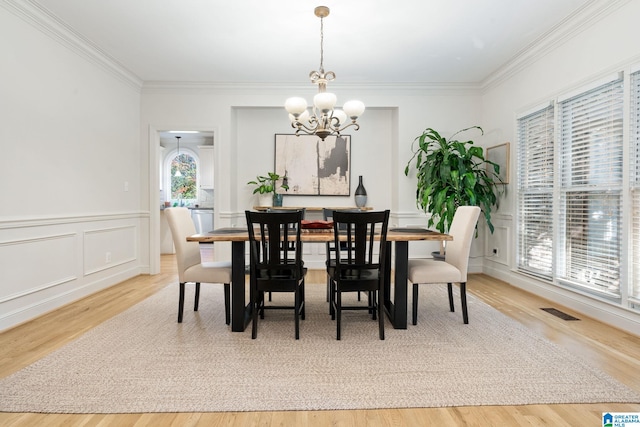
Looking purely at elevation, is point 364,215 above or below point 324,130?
below

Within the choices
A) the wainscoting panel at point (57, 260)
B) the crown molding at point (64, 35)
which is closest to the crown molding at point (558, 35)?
the crown molding at point (64, 35)

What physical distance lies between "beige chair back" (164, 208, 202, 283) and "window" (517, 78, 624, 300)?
3.50 meters

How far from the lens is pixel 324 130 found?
127 inches

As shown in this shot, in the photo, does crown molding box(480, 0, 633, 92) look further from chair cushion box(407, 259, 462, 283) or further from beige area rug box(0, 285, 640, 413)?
beige area rug box(0, 285, 640, 413)

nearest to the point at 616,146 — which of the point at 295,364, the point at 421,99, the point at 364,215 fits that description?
the point at 364,215

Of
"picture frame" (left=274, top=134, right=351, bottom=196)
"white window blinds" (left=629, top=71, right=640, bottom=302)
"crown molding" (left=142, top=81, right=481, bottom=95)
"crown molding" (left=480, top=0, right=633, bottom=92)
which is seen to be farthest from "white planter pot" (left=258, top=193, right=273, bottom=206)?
"white window blinds" (left=629, top=71, right=640, bottom=302)

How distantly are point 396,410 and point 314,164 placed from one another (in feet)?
13.9

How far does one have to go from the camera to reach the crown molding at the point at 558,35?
3.04 m

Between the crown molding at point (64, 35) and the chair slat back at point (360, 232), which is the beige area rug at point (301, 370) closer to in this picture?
the chair slat back at point (360, 232)

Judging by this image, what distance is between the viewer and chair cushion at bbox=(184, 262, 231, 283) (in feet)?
9.50

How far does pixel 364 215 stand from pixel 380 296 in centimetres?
62

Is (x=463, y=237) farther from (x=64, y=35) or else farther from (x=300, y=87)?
(x=64, y=35)

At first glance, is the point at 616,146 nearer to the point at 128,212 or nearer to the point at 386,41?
the point at 386,41

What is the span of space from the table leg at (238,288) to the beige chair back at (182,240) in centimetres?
46
